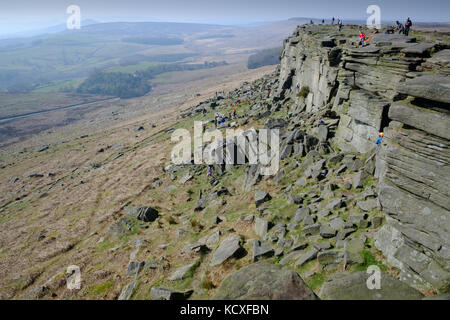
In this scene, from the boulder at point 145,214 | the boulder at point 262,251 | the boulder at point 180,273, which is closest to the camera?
the boulder at point 262,251

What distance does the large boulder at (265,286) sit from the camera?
28.1 feet

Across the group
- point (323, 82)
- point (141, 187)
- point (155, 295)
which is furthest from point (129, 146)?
point (155, 295)

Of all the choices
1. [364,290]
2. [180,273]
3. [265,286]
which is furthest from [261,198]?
[265,286]

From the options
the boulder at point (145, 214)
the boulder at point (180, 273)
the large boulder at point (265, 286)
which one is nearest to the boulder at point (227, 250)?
the boulder at point (180, 273)

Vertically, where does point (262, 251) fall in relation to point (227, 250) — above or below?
above

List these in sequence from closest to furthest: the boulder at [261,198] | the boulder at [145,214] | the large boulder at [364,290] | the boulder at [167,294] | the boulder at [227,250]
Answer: the large boulder at [364,290] < the boulder at [167,294] < the boulder at [227,250] < the boulder at [261,198] < the boulder at [145,214]

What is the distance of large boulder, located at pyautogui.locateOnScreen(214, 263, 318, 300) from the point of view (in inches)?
338

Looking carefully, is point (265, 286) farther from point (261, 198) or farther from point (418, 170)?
point (261, 198)

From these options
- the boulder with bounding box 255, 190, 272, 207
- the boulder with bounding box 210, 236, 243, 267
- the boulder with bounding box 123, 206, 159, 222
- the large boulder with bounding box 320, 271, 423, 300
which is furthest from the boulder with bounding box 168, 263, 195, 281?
the boulder with bounding box 123, 206, 159, 222

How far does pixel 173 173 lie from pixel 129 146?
30310mm

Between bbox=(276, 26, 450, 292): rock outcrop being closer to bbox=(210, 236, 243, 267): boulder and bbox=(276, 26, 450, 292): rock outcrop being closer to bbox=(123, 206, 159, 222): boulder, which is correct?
bbox=(210, 236, 243, 267): boulder

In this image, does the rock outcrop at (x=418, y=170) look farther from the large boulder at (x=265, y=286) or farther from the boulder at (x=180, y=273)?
the boulder at (x=180, y=273)

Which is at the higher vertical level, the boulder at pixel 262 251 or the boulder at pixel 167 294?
the boulder at pixel 262 251

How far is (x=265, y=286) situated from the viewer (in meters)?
9.06
